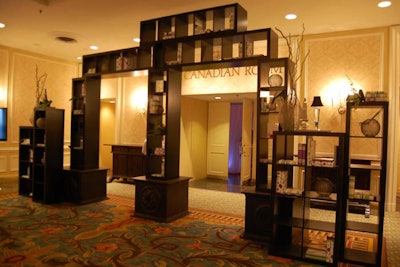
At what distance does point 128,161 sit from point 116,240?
14.8 ft

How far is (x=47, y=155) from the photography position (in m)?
6.17

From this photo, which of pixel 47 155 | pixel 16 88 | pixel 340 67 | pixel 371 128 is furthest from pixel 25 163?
pixel 340 67

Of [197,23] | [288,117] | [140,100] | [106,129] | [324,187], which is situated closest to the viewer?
[324,187]

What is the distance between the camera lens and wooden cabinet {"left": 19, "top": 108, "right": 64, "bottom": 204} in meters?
6.16

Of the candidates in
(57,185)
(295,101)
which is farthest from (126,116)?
(295,101)

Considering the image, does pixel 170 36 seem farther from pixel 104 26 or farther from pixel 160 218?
pixel 160 218

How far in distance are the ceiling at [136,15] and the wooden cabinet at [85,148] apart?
1.28 metres

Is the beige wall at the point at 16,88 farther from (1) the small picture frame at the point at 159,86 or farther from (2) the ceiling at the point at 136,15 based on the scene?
(1) the small picture frame at the point at 159,86

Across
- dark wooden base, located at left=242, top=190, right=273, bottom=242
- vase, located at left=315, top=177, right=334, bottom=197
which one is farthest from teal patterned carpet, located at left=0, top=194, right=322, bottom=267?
vase, located at left=315, top=177, right=334, bottom=197

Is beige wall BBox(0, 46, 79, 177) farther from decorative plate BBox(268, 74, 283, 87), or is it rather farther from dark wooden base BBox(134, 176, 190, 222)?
decorative plate BBox(268, 74, 283, 87)

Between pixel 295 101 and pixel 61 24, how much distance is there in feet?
17.7

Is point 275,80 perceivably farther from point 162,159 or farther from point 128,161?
point 128,161

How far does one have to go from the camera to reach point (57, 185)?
631cm

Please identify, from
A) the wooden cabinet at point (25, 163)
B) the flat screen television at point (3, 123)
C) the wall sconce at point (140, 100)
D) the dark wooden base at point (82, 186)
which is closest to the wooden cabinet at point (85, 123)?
the dark wooden base at point (82, 186)
